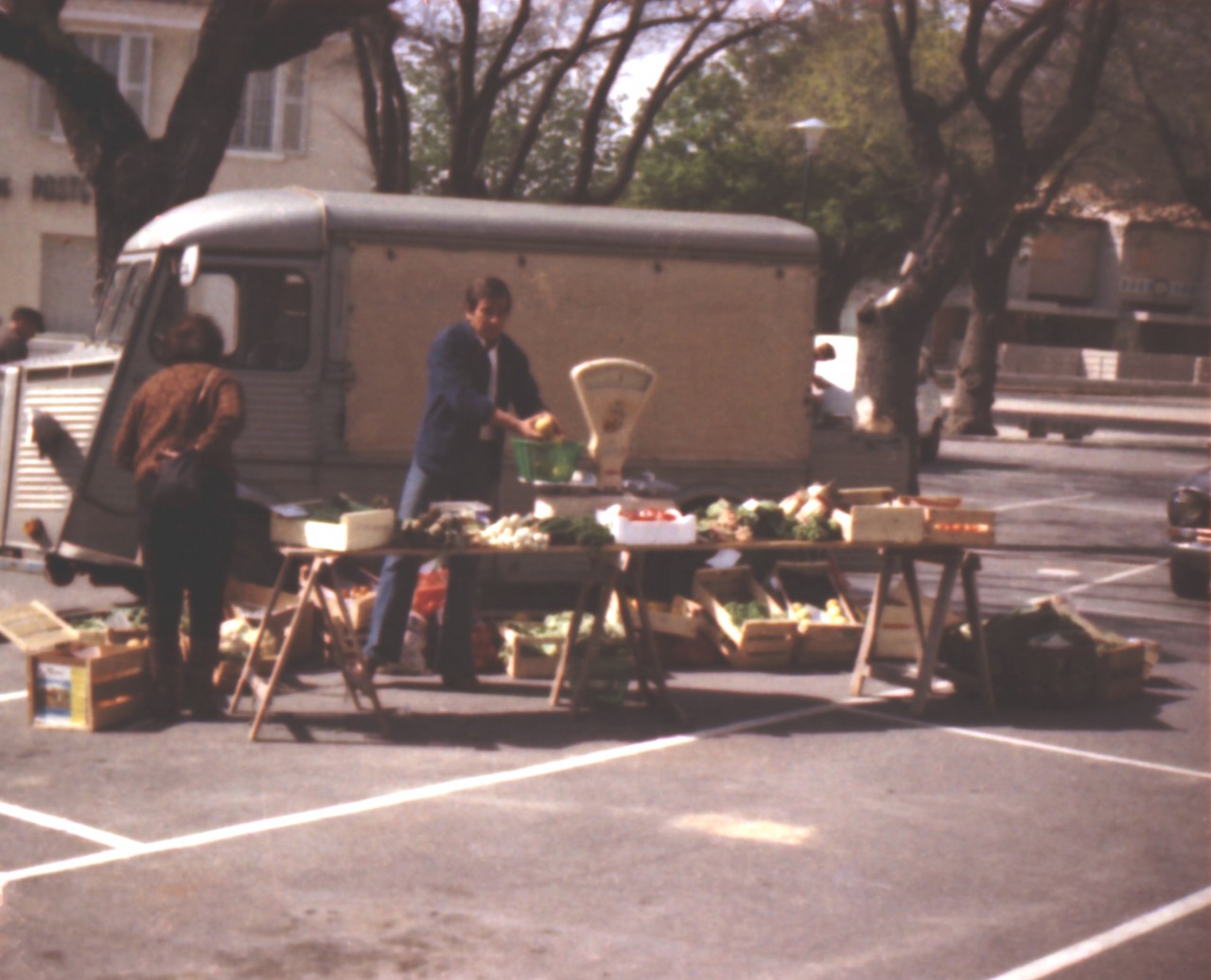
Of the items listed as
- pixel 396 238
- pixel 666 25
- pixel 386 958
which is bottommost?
pixel 386 958

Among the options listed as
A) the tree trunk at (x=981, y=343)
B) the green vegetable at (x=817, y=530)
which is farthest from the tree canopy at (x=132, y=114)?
the tree trunk at (x=981, y=343)

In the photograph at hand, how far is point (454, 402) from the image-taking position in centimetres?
898

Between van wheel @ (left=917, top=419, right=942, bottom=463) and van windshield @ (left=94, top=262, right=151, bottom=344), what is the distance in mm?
16710

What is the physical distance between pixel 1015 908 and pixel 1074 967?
0.56 meters

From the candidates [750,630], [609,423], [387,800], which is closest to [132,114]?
[609,423]

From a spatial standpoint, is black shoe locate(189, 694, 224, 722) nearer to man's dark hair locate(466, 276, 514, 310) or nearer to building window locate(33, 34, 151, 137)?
man's dark hair locate(466, 276, 514, 310)

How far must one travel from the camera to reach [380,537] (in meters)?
8.28

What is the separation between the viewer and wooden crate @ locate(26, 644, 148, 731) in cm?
822

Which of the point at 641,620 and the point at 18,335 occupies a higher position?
the point at 18,335

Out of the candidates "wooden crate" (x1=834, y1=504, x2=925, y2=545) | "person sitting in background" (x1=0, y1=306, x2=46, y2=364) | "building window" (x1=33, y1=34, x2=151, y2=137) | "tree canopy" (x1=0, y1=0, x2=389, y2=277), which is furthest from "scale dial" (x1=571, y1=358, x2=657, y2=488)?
"building window" (x1=33, y1=34, x2=151, y2=137)

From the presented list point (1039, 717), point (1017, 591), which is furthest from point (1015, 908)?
point (1017, 591)

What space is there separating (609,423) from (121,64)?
90.0ft

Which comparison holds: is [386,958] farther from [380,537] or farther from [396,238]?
[396,238]

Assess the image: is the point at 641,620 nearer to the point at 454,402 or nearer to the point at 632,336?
the point at 454,402
